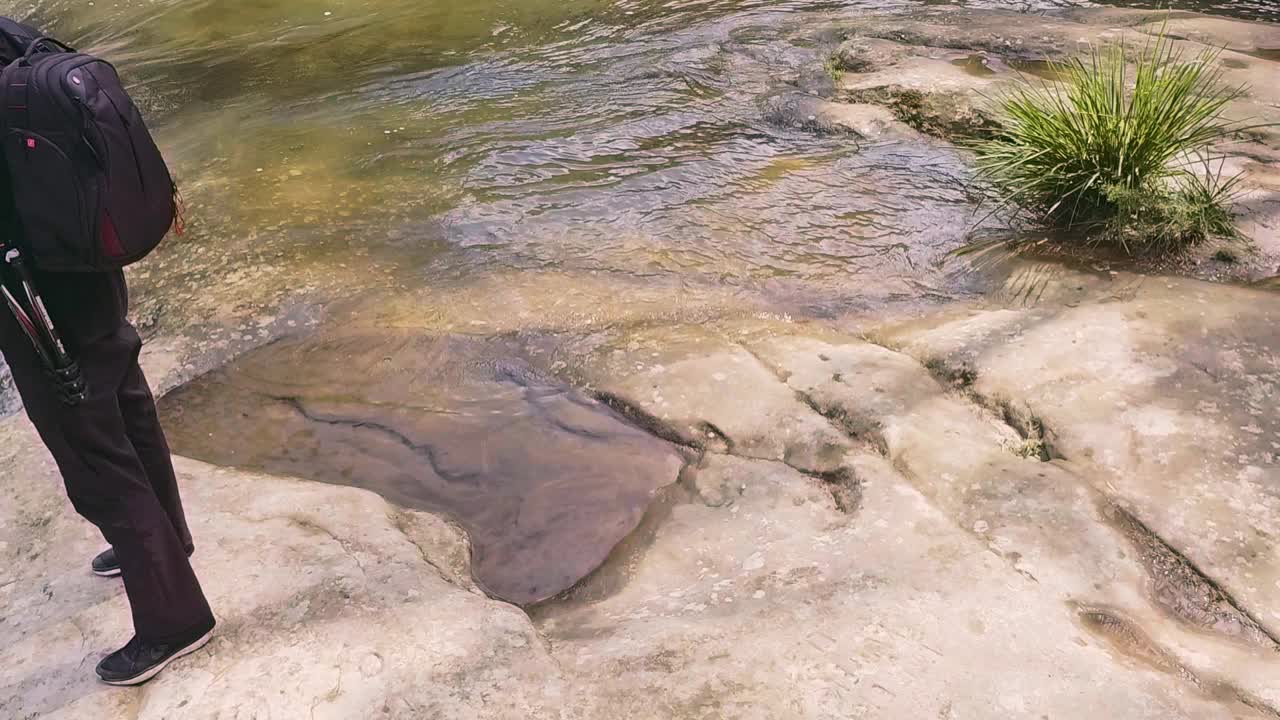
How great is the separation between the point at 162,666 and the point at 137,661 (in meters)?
0.07

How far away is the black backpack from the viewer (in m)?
1.99

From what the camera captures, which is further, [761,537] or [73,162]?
[761,537]

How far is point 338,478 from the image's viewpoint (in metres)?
3.61

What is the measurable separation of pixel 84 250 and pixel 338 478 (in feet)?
5.56

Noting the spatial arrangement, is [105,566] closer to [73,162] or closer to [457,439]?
[457,439]

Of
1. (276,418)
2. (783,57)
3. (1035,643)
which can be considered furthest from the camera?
(783,57)

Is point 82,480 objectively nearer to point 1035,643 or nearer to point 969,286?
point 1035,643

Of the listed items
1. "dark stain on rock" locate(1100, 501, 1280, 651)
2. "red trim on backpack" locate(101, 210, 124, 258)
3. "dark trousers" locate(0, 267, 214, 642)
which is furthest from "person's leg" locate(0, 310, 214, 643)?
"dark stain on rock" locate(1100, 501, 1280, 651)

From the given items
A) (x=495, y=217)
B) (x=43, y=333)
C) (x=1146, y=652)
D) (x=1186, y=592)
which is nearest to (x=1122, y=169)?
(x=1186, y=592)

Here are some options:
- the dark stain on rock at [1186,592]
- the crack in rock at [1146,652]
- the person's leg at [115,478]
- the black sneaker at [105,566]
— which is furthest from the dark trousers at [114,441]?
the dark stain on rock at [1186,592]

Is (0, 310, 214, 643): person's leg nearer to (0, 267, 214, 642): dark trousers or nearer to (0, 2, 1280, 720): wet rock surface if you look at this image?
(0, 267, 214, 642): dark trousers

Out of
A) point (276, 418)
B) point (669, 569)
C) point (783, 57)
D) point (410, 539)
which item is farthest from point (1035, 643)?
point (783, 57)

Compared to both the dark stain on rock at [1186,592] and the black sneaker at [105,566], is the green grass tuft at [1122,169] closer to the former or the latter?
the dark stain on rock at [1186,592]

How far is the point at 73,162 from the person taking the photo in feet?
6.59
